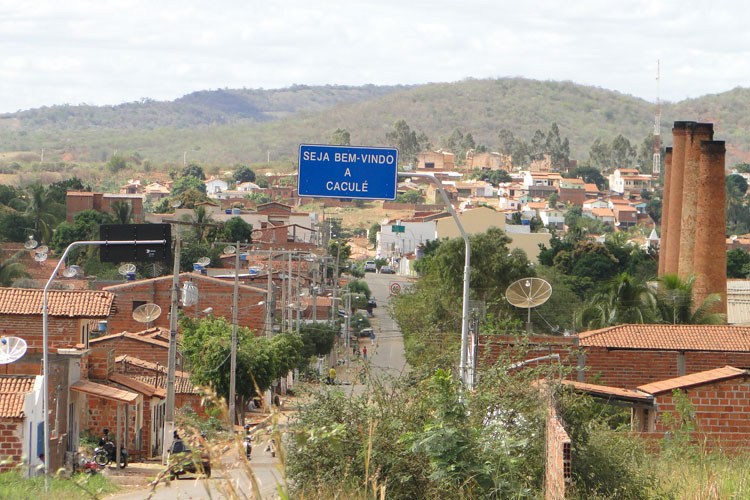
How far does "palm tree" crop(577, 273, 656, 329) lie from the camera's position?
37562 mm

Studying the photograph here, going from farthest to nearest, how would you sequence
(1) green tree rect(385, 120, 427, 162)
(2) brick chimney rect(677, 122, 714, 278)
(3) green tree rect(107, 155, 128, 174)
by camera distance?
(1) green tree rect(385, 120, 427, 162) → (3) green tree rect(107, 155, 128, 174) → (2) brick chimney rect(677, 122, 714, 278)

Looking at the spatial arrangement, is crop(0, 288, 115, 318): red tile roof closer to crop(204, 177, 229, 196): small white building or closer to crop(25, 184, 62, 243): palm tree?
crop(25, 184, 62, 243): palm tree

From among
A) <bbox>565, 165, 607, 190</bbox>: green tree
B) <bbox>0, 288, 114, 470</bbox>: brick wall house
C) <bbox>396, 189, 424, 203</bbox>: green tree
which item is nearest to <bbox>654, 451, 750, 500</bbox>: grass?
<bbox>0, 288, 114, 470</bbox>: brick wall house

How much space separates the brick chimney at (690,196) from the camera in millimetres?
43906

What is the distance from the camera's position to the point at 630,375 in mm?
25641

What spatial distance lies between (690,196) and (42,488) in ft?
111

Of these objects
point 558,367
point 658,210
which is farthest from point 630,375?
point 658,210

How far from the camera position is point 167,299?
163ft

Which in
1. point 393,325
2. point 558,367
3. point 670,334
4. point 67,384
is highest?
point 558,367

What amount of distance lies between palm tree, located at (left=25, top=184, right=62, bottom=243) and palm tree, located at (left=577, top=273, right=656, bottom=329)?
5033cm

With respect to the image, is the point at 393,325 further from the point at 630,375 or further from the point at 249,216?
the point at 630,375

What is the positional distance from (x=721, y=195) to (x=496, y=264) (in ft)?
36.3

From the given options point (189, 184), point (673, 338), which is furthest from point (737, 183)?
point (673, 338)

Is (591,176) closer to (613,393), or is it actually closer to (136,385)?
(136,385)
